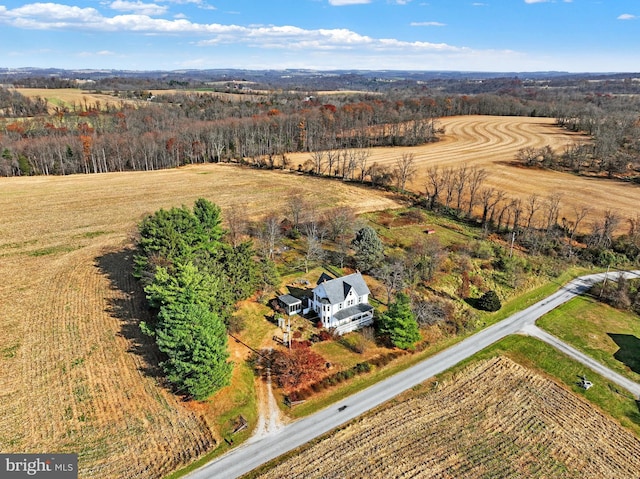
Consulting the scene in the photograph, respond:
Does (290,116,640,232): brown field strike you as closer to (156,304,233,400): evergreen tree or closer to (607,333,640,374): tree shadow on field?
(607,333,640,374): tree shadow on field

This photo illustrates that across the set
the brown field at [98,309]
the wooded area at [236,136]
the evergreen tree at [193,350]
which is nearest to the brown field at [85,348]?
the brown field at [98,309]

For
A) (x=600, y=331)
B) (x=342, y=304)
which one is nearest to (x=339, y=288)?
(x=342, y=304)

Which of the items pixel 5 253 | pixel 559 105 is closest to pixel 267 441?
pixel 5 253

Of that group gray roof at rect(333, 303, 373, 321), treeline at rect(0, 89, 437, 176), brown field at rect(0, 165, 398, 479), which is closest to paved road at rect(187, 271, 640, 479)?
brown field at rect(0, 165, 398, 479)

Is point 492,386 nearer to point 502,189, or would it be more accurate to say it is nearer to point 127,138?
point 502,189
